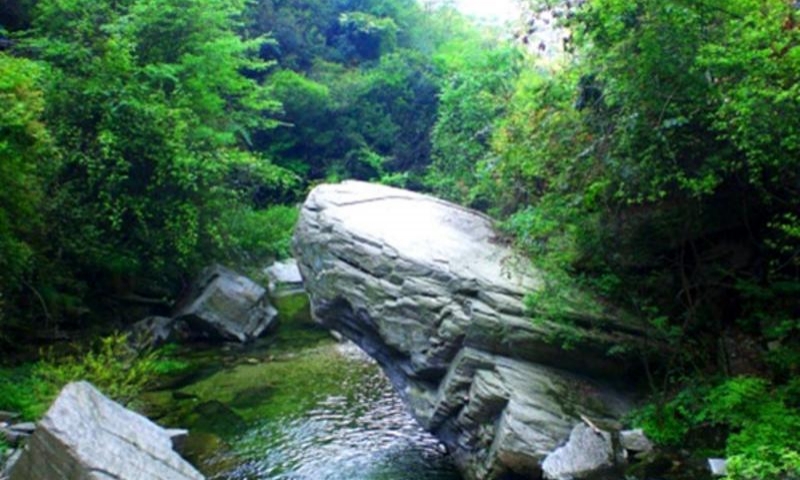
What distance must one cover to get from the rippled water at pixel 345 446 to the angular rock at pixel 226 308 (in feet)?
17.9

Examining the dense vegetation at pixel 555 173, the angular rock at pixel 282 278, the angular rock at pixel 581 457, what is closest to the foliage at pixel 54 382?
the dense vegetation at pixel 555 173

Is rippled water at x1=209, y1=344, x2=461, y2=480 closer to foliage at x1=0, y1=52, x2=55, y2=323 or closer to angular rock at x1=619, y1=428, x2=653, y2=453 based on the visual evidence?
angular rock at x1=619, y1=428, x2=653, y2=453

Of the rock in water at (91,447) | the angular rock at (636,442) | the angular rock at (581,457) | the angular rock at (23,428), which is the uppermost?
the angular rock at (636,442)

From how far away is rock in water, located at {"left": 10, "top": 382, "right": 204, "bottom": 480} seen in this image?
261 inches

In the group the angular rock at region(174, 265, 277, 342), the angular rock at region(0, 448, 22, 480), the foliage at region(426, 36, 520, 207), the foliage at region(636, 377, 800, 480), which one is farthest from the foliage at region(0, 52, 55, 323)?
the foliage at region(636, 377, 800, 480)

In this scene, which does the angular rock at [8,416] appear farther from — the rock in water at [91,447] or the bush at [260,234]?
the bush at [260,234]

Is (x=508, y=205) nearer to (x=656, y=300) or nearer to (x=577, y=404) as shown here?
(x=656, y=300)

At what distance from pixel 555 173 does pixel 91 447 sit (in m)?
6.89

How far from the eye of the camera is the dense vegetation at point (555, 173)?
8172mm

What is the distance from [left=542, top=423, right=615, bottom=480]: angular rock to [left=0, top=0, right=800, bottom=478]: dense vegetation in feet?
2.25

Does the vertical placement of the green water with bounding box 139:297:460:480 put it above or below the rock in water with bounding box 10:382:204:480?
below

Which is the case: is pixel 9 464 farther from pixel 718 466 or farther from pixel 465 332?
pixel 718 466

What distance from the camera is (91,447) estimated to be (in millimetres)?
6902

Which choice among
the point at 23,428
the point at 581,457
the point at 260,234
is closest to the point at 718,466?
the point at 581,457
